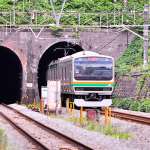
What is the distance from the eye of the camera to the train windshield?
762 inches

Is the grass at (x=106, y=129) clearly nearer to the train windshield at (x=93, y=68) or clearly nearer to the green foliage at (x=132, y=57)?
the train windshield at (x=93, y=68)

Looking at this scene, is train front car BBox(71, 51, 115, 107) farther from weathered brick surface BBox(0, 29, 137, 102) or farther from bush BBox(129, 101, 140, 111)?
weathered brick surface BBox(0, 29, 137, 102)

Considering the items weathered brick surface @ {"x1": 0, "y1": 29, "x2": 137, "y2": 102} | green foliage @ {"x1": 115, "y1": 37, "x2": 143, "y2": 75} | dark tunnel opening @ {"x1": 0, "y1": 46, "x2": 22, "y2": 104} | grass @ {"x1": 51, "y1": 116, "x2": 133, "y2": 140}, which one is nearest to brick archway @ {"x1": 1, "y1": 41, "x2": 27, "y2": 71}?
weathered brick surface @ {"x1": 0, "y1": 29, "x2": 137, "y2": 102}

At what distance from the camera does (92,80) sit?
757 inches

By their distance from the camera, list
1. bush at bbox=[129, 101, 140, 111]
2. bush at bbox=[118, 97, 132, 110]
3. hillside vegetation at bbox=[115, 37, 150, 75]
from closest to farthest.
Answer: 1. bush at bbox=[129, 101, 140, 111]
2. bush at bbox=[118, 97, 132, 110]
3. hillside vegetation at bbox=[115, 37, 150, 75]

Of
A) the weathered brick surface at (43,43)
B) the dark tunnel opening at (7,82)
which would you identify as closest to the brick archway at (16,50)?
the weathered brick surface at (43,43)

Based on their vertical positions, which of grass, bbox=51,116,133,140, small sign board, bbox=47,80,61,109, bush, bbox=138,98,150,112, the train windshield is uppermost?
the train windshield

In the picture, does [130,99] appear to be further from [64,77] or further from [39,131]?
[39,131]

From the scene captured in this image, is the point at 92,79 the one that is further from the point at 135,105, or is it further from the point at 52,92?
the point at 135,105

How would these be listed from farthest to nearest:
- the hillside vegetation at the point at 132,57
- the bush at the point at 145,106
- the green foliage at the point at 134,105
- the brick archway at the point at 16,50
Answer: the brick archway at the point at 16,50, the hillside vegetation at the point at 132,57, the green foliage at the point at 134,105, the bush at the point at 145,106

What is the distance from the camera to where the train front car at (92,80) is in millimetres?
19203

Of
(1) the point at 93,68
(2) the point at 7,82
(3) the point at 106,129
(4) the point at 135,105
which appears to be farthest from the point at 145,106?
(2) the point at 7,82

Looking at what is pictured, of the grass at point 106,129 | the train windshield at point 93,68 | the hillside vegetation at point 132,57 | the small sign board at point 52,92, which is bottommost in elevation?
the grass at point 106,129

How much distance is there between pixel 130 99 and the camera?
24469 millimetres
